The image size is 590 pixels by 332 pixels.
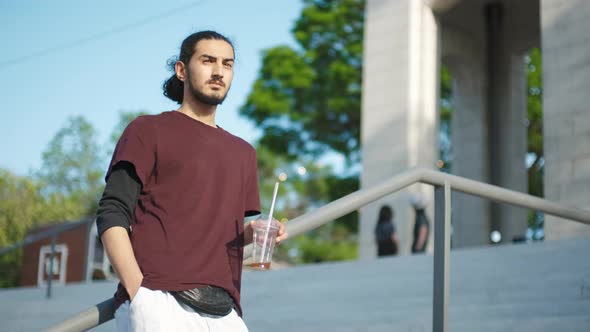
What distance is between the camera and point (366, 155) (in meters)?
15.6

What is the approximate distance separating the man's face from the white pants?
73 cm

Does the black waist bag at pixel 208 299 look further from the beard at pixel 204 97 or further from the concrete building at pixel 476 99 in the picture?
the concrete building at pixel 476 99

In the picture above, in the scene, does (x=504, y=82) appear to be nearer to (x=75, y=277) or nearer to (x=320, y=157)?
(x=320, y=157)

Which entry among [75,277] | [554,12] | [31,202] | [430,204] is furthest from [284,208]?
[554,12]

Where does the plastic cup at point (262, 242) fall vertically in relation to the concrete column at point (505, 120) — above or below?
below

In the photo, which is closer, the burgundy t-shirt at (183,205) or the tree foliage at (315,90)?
the burgundy t-shirt at (183,205)

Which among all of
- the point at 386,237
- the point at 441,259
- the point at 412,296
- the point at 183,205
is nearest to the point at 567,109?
the point at 386,237

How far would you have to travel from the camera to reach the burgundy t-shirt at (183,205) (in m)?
2.57

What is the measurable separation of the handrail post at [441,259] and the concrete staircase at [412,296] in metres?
1.17

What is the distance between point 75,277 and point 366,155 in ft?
42.0

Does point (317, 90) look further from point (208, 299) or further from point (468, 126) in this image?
point (208, 299)

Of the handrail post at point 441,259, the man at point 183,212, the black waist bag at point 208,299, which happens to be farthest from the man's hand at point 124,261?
the handrail post at point 441,259

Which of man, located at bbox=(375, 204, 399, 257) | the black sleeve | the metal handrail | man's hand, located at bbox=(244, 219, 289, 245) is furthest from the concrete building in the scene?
the black sleeve

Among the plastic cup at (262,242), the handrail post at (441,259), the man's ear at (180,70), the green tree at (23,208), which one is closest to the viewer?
the plastic cup at (262,242)
